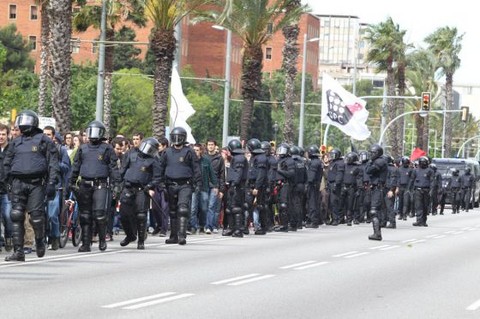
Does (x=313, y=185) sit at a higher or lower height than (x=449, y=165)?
higher

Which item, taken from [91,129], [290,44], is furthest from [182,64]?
[91,129]

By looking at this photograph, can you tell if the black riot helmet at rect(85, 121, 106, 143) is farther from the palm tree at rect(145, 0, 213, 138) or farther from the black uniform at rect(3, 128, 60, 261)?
the palm tree at rect(145, 0, 213, 138)

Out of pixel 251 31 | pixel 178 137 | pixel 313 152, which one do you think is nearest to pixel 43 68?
pixel 251 31

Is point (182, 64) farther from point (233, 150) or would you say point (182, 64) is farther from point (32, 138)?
point (32, 138)

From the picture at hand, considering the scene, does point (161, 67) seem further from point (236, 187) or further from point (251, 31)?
point (236, 187)

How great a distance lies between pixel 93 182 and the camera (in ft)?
63.3

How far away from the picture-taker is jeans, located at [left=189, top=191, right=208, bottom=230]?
25.7 m

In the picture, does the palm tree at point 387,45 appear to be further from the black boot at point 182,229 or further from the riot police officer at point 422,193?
the black boot at point 182,229

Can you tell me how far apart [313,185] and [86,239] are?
12.8 m

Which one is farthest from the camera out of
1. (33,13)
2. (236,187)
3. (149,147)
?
(33,13)

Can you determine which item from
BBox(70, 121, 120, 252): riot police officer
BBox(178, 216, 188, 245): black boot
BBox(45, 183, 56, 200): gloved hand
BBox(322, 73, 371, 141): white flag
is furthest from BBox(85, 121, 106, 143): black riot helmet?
BBox(322, 73, 371, 141): white flag

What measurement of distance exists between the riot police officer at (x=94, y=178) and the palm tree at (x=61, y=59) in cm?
1236

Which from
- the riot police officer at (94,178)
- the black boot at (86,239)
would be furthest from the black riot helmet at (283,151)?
the black boot at (86,239)

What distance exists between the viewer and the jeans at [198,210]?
84.3 ft
